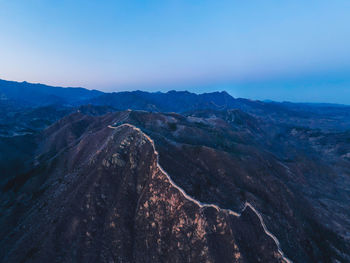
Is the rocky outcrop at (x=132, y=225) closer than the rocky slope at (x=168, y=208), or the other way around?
the rocky outcrop at (x=132, y=225)

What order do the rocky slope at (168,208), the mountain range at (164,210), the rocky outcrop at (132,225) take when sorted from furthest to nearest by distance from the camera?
1. the rocky slope at (168,208)
2. the mountain range at (164,210)
3. the rocky outcrop at (132,225)

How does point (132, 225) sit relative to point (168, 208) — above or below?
below

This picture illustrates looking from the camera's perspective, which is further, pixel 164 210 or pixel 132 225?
pixel 132 225

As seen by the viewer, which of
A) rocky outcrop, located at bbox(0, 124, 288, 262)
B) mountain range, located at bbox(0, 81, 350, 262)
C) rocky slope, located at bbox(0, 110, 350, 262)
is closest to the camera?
rocky outcrop, located at bbox(0, 124, 288, 262)

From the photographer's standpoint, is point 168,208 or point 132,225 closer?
point 168,208

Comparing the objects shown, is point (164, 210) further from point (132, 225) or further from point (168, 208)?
point (132, 225)

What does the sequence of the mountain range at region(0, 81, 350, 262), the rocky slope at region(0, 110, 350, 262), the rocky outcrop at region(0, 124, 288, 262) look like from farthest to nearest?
the rocky slope at region(0, 110, 350, 262) → the mountain range at region(0, 81, 350, 262) → the rocky outcrop at region(0, 124, 288, 262)

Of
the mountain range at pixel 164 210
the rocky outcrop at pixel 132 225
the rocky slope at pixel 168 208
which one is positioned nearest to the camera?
the rocky outcrop at pixel 132 225

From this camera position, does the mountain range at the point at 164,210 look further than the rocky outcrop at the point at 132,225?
Yes

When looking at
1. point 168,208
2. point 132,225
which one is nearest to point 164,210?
point 168,208

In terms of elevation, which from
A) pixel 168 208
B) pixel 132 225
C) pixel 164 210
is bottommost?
pixel 132 225
